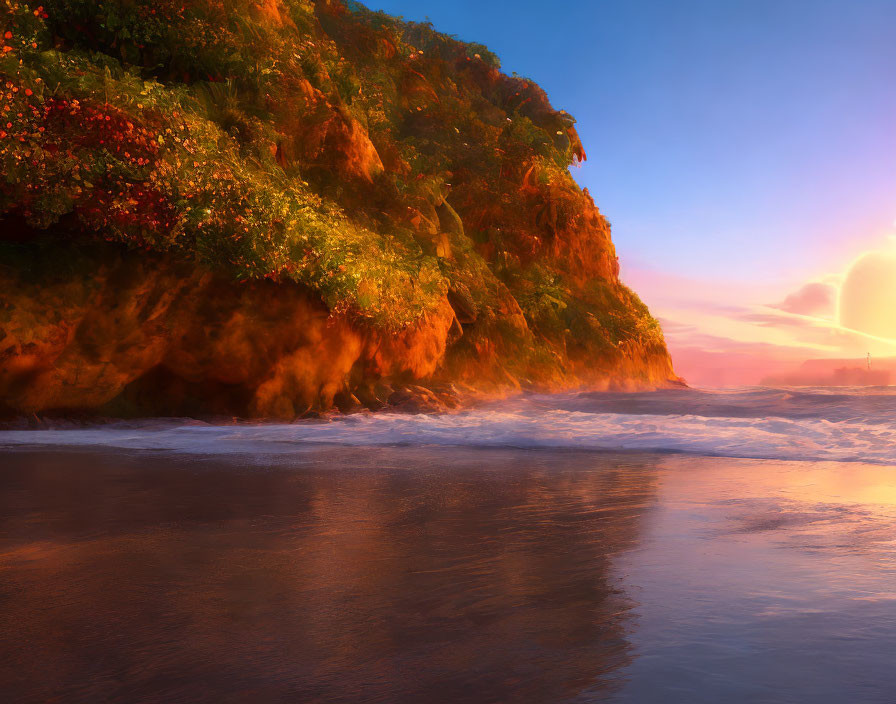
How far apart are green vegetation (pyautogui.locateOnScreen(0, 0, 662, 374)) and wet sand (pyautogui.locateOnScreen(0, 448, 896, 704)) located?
743 centimetres

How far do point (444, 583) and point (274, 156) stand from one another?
1529 cm

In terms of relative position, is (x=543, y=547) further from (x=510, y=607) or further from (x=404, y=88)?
(x=404, y=88)

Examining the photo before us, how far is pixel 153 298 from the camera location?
13016 millimetres

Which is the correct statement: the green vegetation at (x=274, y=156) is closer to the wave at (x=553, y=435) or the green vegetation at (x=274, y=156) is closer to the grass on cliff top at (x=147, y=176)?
the grass on cliff top at (x=147, y=176)

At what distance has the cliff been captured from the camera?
1185 cm

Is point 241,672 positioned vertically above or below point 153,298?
below

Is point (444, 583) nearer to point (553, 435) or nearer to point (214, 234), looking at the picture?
point (553, 435)

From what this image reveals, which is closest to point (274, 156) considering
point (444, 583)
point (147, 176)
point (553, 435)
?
point (147, 176)

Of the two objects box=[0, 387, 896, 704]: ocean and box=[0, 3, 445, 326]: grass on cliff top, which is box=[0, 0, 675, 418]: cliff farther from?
box=[0, 387, 896, 704]: ocean

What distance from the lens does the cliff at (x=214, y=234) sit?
1185cm

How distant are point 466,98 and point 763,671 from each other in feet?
118

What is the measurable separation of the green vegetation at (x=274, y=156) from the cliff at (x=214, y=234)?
44mm

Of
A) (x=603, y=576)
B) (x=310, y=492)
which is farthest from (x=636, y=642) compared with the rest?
(x=310, y=492)

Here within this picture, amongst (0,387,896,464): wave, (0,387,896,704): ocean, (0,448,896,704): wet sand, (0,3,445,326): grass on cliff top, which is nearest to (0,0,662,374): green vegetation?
(0,3,445,326): grass on cliff top
